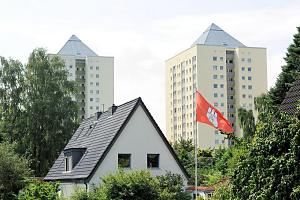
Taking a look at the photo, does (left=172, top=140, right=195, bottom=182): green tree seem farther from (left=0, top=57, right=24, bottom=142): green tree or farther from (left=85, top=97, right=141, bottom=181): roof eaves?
(left=85, top=97, right=141, bottom=181): roof eaves

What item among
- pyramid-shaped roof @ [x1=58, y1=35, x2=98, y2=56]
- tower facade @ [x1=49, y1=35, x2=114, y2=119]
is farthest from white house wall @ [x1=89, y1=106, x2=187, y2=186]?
pyramid-shaped roof @ [x1=58, y1=35, x2=98, y2=56]

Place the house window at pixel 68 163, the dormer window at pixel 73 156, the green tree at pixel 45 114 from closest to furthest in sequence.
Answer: the dormer window at pixel 73 156 → the house window at pixel 68 163 → the green tree at pixel 45 114

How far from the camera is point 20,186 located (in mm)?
39719

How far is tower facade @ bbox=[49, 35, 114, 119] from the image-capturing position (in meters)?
132

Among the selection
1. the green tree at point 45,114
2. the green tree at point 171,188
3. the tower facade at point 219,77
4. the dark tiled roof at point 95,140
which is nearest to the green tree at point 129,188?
the green tree at point 171,188

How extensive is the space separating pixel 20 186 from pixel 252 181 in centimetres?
2734

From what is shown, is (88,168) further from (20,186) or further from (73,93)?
(73,93)

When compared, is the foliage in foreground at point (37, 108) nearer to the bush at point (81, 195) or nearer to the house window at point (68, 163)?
the house window at point (68, 163)

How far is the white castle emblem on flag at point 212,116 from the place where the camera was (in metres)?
23.2

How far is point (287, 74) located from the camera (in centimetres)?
3956

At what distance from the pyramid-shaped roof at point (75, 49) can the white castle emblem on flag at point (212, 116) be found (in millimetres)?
112997

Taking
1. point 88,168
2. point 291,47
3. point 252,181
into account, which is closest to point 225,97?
point 291,47

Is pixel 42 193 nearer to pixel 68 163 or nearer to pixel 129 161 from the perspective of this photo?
pixel 129 161

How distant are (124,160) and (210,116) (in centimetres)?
1204
